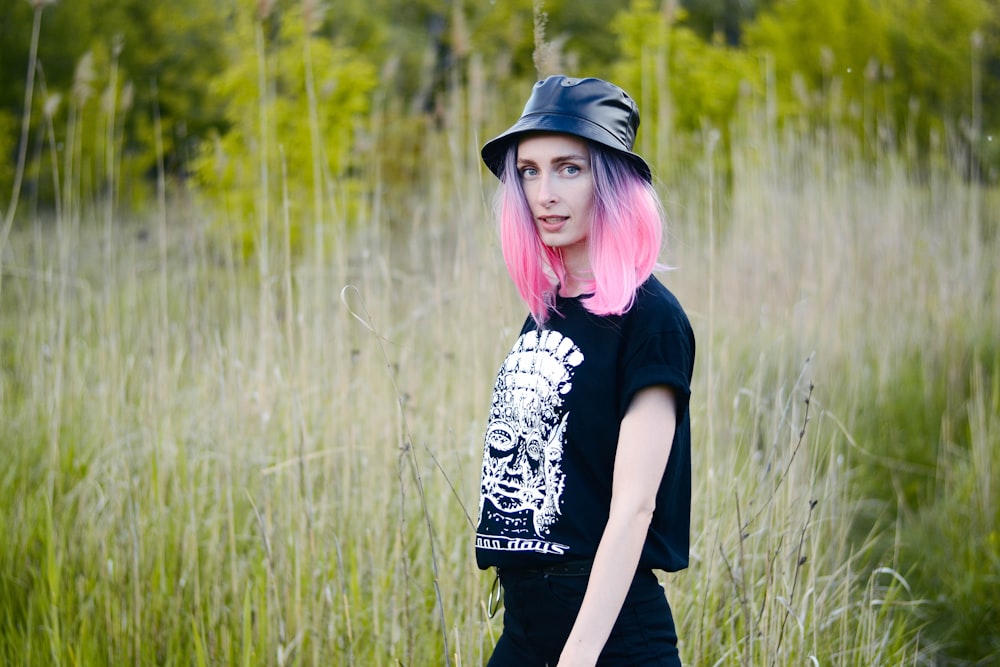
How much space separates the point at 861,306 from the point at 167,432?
3075 mm

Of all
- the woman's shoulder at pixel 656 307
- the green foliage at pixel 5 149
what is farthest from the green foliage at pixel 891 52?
the woman's shoulder at pixel 656 307

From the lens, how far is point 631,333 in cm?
122

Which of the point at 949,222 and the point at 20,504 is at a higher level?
the point at 949,222

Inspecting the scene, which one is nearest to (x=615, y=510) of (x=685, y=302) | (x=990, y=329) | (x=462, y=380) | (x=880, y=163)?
(x=462, y=380)

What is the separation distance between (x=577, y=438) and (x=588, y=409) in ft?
0.15

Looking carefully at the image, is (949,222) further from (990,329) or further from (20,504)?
(20,504)

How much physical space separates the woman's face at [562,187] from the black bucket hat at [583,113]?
3 cm

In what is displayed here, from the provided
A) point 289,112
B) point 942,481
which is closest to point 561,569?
point 942,481

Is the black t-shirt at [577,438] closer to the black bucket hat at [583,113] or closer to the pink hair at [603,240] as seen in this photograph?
the pink hair at [603,240]

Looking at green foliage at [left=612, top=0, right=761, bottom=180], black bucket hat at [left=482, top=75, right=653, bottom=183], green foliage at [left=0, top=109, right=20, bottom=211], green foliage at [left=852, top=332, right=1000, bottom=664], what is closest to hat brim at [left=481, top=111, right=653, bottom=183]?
black bucket hat at [left=482, top=75, right=653, bottom=183]

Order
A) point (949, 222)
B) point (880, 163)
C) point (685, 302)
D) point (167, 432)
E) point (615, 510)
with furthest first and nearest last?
point (880, 163), point (949, 222), point (685, 302), point (167, 432), point (615, 510)

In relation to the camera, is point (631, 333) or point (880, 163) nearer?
point (631, 333)

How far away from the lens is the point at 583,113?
4.20 feet

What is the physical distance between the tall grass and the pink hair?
0.23 meters
